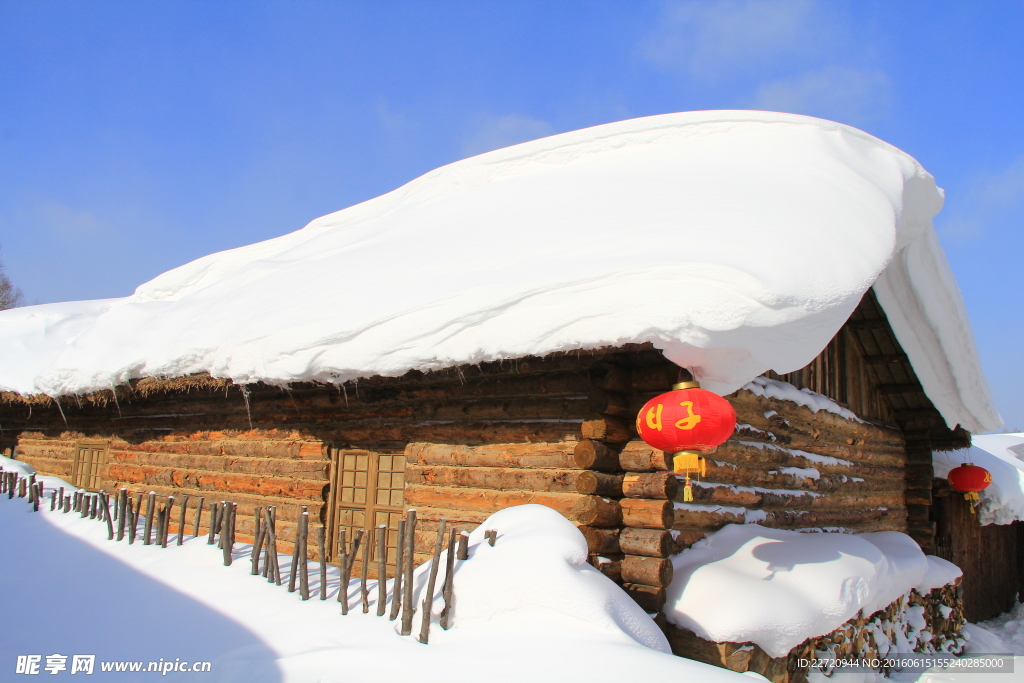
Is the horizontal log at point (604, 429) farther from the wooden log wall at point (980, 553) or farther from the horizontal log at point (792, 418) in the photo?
the wooden log wall at point (980, 553)

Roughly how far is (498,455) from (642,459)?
1381mm

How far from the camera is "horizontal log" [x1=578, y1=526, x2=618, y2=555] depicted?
5.57 m

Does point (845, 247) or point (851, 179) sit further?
point (851, 179)

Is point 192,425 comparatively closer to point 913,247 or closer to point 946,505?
point 913,247

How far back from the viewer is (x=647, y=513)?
5.68 meters

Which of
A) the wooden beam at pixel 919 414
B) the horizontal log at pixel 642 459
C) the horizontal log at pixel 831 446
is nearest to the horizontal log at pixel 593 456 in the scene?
the horizontal log at pixel 642 459

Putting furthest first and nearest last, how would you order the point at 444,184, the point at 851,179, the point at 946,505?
the point at 946,505 < the point at 444,184 < the point at 851,179

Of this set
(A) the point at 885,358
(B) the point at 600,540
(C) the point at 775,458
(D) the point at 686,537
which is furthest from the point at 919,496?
(B) the point at 600,540

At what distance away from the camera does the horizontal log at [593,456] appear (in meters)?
5.71

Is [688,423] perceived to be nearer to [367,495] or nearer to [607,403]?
[607,403]

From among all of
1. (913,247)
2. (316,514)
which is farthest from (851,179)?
(316,514)

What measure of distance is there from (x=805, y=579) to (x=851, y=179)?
367 centimetres

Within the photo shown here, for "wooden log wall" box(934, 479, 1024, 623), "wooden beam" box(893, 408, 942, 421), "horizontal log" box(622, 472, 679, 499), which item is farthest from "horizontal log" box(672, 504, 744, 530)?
"wooden log wall" box(934, 479, 1024, 623)

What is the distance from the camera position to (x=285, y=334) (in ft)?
24.0
